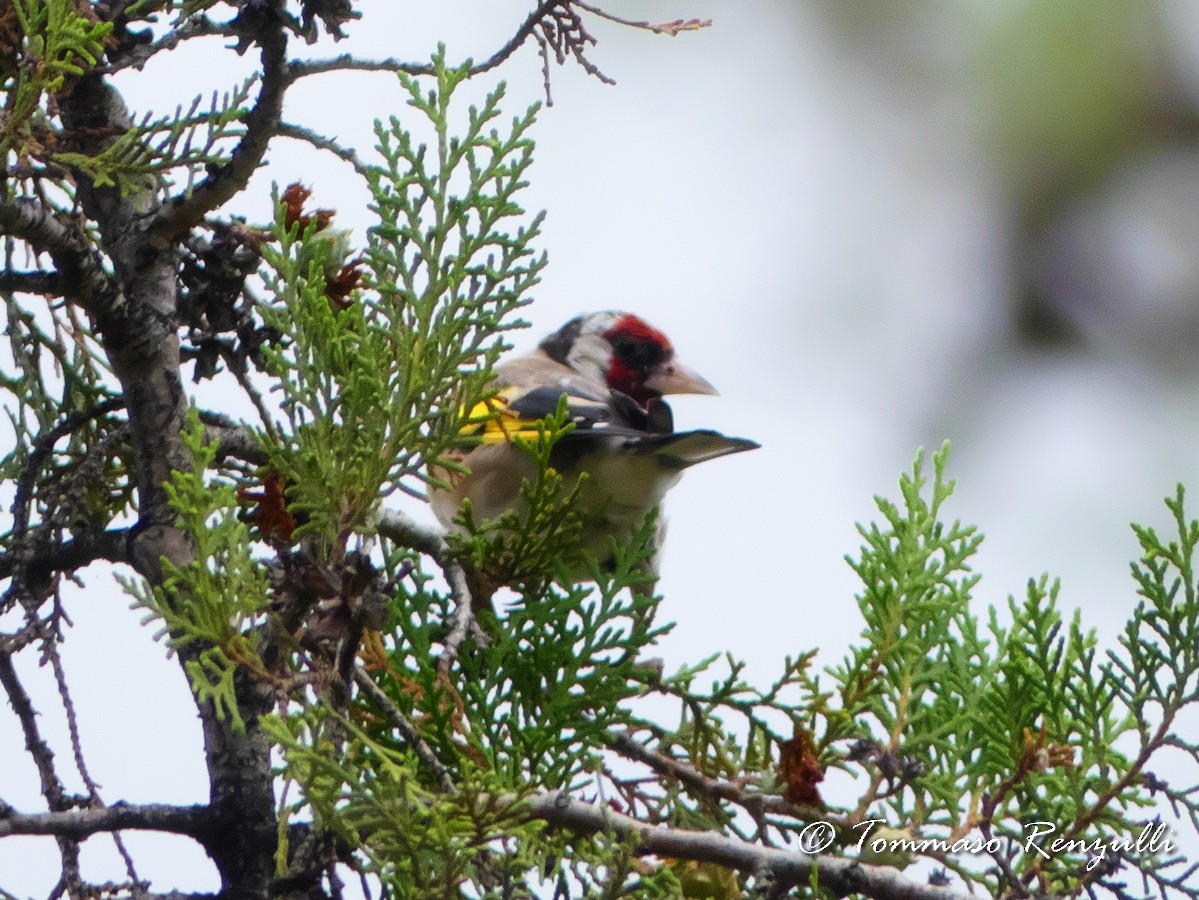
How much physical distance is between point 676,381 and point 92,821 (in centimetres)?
236

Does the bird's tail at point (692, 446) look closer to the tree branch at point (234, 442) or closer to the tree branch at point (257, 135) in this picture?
the tree branch at point (234, 442)

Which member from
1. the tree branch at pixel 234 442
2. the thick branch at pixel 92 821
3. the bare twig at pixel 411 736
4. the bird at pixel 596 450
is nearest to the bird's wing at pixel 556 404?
the bird at pixel 596 450

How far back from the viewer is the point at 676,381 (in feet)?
12.4

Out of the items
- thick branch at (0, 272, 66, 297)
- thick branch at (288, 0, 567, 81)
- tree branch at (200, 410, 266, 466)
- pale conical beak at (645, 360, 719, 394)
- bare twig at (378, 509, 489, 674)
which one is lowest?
bare twig at (378, 509, 489, 674)

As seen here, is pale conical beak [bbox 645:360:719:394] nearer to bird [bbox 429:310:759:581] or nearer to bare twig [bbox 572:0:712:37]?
bird [bbox 429:310:759:581]

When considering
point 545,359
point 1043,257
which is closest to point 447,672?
point 1043,257

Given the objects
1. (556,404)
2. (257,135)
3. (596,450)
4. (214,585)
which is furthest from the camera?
(596,450)

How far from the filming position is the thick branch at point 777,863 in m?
1.74

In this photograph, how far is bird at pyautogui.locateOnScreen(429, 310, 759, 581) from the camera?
2475 millimetres

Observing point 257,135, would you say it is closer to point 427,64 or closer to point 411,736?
point 427,64

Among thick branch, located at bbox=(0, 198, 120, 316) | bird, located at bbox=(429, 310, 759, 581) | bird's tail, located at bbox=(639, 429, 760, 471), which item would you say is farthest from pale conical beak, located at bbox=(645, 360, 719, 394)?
thick branch, located at bbox=(0, 198, 120, 316)

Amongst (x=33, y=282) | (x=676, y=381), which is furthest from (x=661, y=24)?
(x=676, y=381)

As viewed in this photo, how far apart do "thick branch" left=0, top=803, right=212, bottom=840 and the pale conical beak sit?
2169 mm

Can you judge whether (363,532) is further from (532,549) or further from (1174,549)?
(1174,549)
